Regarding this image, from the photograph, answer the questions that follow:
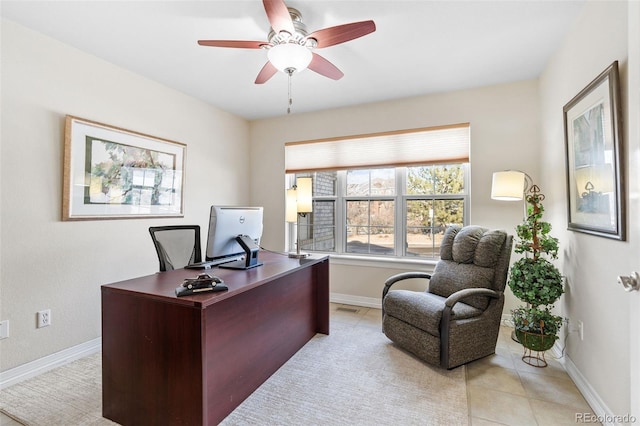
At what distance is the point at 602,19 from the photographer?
5.82 ft

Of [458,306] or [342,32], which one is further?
[458,306]

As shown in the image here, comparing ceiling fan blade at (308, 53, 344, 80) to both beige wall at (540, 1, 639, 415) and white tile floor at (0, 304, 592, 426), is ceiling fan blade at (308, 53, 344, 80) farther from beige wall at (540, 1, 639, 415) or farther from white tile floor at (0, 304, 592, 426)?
white tile floor at (0, 304, 592, 426)

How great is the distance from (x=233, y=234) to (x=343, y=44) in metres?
1.76

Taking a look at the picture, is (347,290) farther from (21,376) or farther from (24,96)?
(24,96)

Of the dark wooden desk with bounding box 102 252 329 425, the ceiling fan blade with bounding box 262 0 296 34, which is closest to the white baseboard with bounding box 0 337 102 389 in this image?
the dark wooden desk with bounding box 102 252 329 425

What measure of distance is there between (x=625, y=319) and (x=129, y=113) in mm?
4025

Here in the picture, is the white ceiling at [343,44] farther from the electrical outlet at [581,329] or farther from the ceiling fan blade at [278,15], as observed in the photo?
the electrical outlet at [581,329]

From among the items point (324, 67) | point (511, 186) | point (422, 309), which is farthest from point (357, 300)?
point (324, 67)

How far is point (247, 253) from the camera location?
2.20 meters

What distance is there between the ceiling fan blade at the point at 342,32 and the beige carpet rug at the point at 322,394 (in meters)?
2.31

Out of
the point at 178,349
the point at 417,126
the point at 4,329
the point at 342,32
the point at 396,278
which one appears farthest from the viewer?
the point at 417,126

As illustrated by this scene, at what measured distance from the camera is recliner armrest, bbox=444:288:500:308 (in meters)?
2.25

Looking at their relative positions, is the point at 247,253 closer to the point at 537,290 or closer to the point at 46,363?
the point at 46,363

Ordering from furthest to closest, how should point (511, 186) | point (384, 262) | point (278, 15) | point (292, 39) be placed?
1. point (384, 262)
2. point (511, 186)
3. point (292, 39)
4. point (278, 15)
